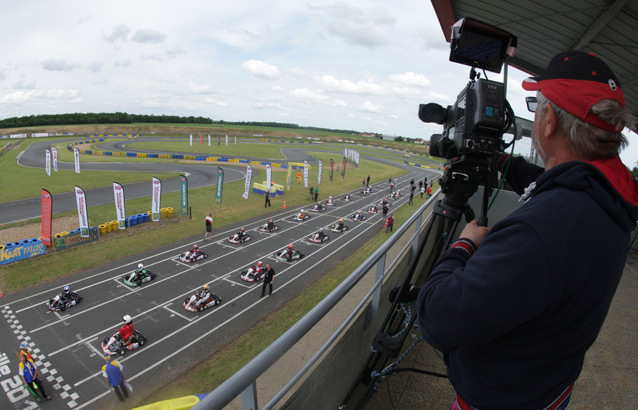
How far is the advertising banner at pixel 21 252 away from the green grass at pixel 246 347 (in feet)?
44.9

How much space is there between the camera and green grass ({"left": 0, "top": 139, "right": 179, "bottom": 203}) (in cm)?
3142

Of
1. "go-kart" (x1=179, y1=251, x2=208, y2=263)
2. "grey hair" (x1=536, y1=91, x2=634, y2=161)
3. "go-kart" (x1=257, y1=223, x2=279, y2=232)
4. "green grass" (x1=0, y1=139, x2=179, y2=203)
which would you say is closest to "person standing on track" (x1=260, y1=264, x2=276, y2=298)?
"go-kart" (x1=179, y1=251, x2=208, y2=263)

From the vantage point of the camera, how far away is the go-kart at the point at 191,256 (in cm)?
1873

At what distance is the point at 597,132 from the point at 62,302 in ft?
58.8

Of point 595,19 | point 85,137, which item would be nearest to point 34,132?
point 85,137

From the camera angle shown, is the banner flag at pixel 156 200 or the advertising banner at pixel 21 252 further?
the banner flag at pixel 156 200

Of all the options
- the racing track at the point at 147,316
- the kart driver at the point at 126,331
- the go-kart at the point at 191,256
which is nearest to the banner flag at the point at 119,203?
the racing track at the point at 147,316

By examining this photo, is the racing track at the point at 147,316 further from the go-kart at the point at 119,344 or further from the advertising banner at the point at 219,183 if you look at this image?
the advertising banner at the point at 219,183

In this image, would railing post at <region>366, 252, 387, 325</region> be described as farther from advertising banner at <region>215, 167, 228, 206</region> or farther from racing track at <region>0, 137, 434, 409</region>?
advertising banner at <region>215, 167, 228, 206</region>

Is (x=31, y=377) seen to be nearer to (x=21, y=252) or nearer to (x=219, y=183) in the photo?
(x=21, y=252)

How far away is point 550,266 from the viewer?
113 centimetres

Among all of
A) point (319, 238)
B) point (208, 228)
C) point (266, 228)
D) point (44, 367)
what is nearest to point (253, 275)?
point (208, 228)

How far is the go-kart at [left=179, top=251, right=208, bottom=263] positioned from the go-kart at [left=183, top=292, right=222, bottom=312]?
438cm

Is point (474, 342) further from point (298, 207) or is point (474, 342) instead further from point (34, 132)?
point (34, 132)
